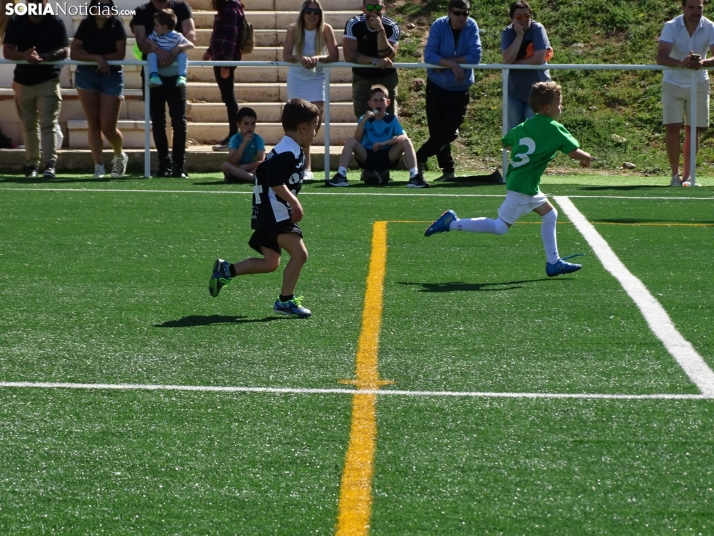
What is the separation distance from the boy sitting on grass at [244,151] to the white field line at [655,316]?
4.04 meters

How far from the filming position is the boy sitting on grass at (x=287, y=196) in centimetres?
632

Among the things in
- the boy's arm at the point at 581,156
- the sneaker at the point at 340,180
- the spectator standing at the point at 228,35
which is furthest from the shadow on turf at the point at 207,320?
the spectator standing at the point at 228,35

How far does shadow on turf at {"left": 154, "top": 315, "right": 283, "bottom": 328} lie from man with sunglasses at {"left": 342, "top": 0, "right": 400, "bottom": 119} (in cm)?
715

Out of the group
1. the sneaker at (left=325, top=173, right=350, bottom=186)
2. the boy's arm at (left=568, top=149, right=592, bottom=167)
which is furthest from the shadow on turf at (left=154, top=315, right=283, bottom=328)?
the sneaker at (left=325, top=173, right=350, bottom=186)

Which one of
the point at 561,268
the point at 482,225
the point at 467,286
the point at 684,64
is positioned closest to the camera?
the point at 467,286

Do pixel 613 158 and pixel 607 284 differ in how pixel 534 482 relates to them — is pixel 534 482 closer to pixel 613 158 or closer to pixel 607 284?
pixel 607 284

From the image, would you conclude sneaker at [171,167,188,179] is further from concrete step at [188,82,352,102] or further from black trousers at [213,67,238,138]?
concrete step at [188,82,352,102]

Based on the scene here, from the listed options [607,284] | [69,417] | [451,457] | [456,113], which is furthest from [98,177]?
[451,457]

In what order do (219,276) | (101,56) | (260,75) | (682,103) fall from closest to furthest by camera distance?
(219,276)
(682,103)
(101,56)
(260,75)

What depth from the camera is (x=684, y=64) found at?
510 inches

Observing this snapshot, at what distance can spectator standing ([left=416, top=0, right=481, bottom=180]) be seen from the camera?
516 inches

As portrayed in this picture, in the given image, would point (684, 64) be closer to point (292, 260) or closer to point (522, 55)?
point (522, 55)

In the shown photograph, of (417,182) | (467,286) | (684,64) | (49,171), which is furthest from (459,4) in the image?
(467,286)

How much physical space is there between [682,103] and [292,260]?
7.93 m
